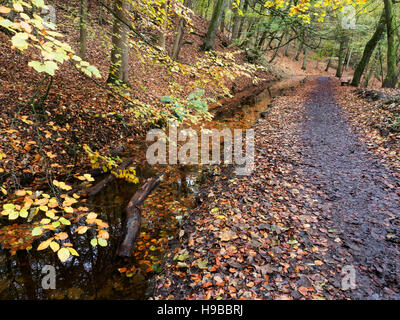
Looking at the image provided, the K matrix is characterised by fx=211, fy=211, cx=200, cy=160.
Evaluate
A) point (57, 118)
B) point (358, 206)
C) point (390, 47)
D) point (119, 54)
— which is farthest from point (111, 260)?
point (390, 47)

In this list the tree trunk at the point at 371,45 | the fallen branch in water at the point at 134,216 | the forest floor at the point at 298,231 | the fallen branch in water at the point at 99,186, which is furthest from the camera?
the tree trunk at the point at 371,45

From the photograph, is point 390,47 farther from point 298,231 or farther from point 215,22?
point 298,231

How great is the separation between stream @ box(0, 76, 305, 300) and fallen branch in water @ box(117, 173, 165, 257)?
13cm

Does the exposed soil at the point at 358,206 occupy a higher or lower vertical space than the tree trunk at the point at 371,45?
lower

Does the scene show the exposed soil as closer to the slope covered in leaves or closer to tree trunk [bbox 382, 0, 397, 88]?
the slope covered in leaves

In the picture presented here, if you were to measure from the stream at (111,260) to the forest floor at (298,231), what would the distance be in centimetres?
42

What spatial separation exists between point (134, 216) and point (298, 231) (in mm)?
3516

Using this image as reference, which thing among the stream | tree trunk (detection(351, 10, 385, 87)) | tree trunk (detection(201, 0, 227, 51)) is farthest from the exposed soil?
tree trunk (detection(201, 0, 227, 51))

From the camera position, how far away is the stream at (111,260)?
11.6 feet

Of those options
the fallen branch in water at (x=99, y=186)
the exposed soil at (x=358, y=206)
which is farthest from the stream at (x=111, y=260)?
the exposed soil at (x=358, y=206)

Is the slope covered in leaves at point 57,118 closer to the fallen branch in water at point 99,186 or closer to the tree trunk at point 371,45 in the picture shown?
the fallen branch in water at point 99,186

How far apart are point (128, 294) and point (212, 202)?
2.53 metres

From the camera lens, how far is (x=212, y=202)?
518 centimetres
